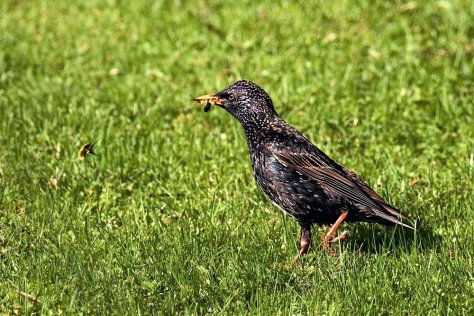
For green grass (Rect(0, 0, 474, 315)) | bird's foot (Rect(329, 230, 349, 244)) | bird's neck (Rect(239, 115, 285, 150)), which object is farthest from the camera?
bird's neck (Rect(239, 115, 285, 150))

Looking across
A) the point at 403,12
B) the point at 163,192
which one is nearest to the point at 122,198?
the point at 163,192

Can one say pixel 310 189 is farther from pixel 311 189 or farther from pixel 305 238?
pixel 305 238

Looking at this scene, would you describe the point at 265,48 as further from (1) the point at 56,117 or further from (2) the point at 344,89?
(1) the point at 56,117

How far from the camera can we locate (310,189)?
687cm

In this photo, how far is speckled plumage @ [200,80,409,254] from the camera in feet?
22.4

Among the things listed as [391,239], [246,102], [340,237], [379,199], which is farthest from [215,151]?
[391,239]

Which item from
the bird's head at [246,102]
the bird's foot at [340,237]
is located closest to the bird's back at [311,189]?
the bird's foot at [340,237]

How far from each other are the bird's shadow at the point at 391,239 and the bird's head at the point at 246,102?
45.1 inches

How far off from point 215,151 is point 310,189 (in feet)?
7.05

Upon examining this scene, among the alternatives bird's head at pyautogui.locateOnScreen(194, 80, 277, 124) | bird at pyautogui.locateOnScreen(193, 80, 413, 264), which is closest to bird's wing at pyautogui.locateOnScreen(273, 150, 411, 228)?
bird at pyautogui.locateOnScreen(193, 80, 413, 264)

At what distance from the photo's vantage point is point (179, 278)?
20.5ft

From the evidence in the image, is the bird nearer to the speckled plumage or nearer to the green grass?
the speckled plumage

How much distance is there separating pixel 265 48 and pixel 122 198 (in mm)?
3556

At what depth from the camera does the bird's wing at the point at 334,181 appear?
6812 millimetres
